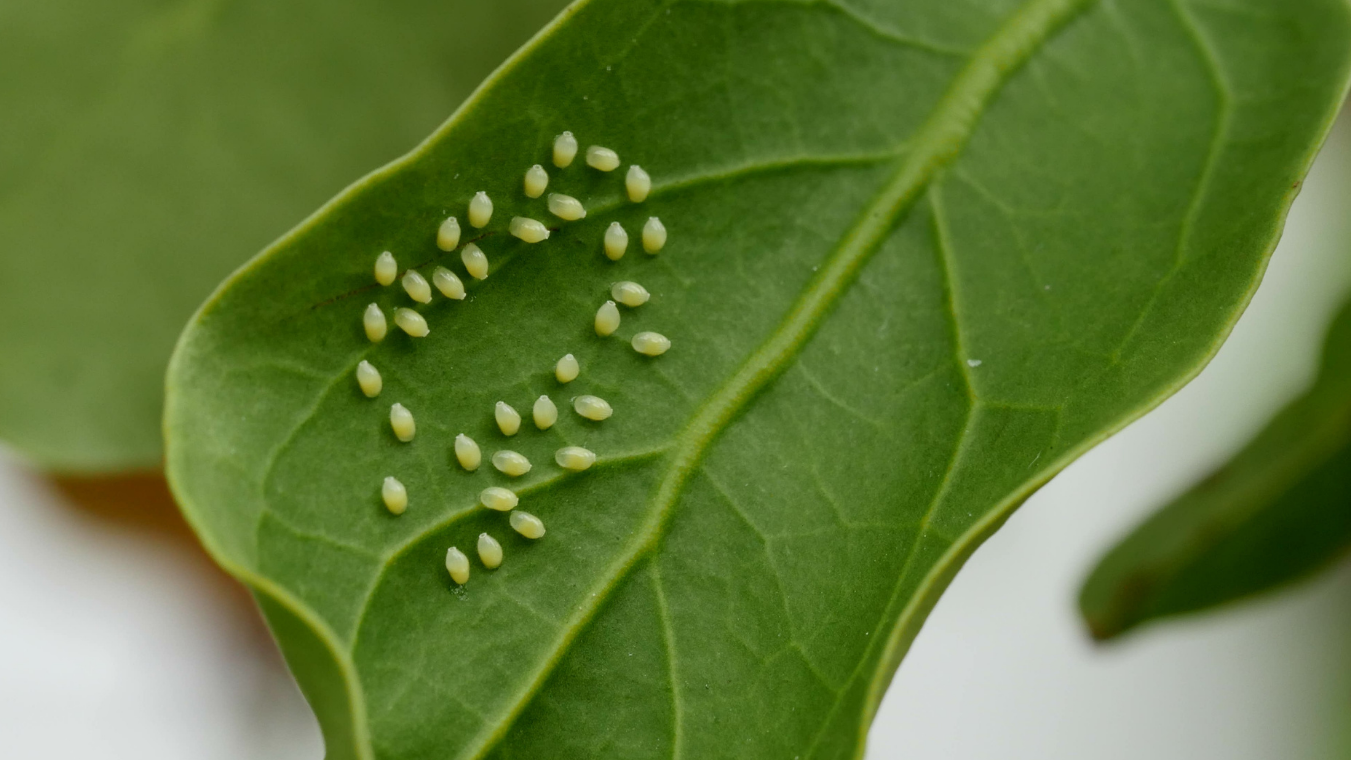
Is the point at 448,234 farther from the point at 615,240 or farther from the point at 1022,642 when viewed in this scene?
the point at 1022,642

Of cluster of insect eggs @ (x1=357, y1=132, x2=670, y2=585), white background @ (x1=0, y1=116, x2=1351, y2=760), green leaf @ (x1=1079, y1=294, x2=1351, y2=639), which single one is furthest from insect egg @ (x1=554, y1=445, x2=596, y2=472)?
white background @ (x1=0, y1=116, x2=1351, y2=760)

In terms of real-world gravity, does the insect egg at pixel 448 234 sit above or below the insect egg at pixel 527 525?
above

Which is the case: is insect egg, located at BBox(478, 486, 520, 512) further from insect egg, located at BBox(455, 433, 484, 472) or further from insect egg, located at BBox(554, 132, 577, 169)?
insect egg, located at BBox(554, 132, 577, 169)

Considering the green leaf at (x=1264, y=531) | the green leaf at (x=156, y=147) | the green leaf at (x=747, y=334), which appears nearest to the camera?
the green leaf at (x=747, y=334)

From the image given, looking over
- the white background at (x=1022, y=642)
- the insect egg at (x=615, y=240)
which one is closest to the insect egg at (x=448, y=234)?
the insect egg at (x=615, y=240)

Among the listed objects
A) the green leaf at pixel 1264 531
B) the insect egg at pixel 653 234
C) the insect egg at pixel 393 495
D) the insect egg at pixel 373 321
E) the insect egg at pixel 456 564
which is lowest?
the insect egg at pixel 456 564

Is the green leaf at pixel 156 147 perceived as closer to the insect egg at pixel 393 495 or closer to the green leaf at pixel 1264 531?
the insect egg at pixel 393 495

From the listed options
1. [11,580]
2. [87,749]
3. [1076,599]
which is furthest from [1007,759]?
[11,580]
